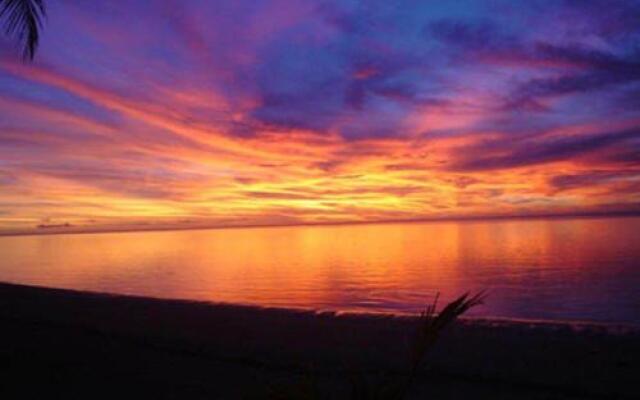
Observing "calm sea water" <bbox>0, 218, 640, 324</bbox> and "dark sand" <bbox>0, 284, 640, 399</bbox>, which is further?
"calm sea water" <bbox>0, 218, 640, 324</bbox>

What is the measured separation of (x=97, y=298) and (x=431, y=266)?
31.3 metres

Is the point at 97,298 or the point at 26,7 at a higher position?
the point at 26,7

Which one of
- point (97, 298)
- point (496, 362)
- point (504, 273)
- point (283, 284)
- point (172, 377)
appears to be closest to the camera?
point (172, 377)

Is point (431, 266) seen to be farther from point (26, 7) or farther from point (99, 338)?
point (26, 7)

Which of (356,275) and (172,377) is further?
A: (356,275)

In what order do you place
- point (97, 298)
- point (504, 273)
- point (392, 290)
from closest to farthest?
point (97, 298), point (392, 290), point (504, 273)

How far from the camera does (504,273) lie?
3950cm

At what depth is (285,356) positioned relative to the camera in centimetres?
1152

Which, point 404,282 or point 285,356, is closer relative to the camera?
point 285,356

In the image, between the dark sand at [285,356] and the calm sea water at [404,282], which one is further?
the calm sea water at [404,282]

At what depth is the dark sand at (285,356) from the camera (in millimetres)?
9023

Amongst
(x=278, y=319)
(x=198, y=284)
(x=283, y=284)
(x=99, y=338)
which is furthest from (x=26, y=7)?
(x=198, y=284)

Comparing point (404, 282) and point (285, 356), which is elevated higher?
point (404, 282)

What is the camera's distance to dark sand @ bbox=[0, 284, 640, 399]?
902 centimetres
